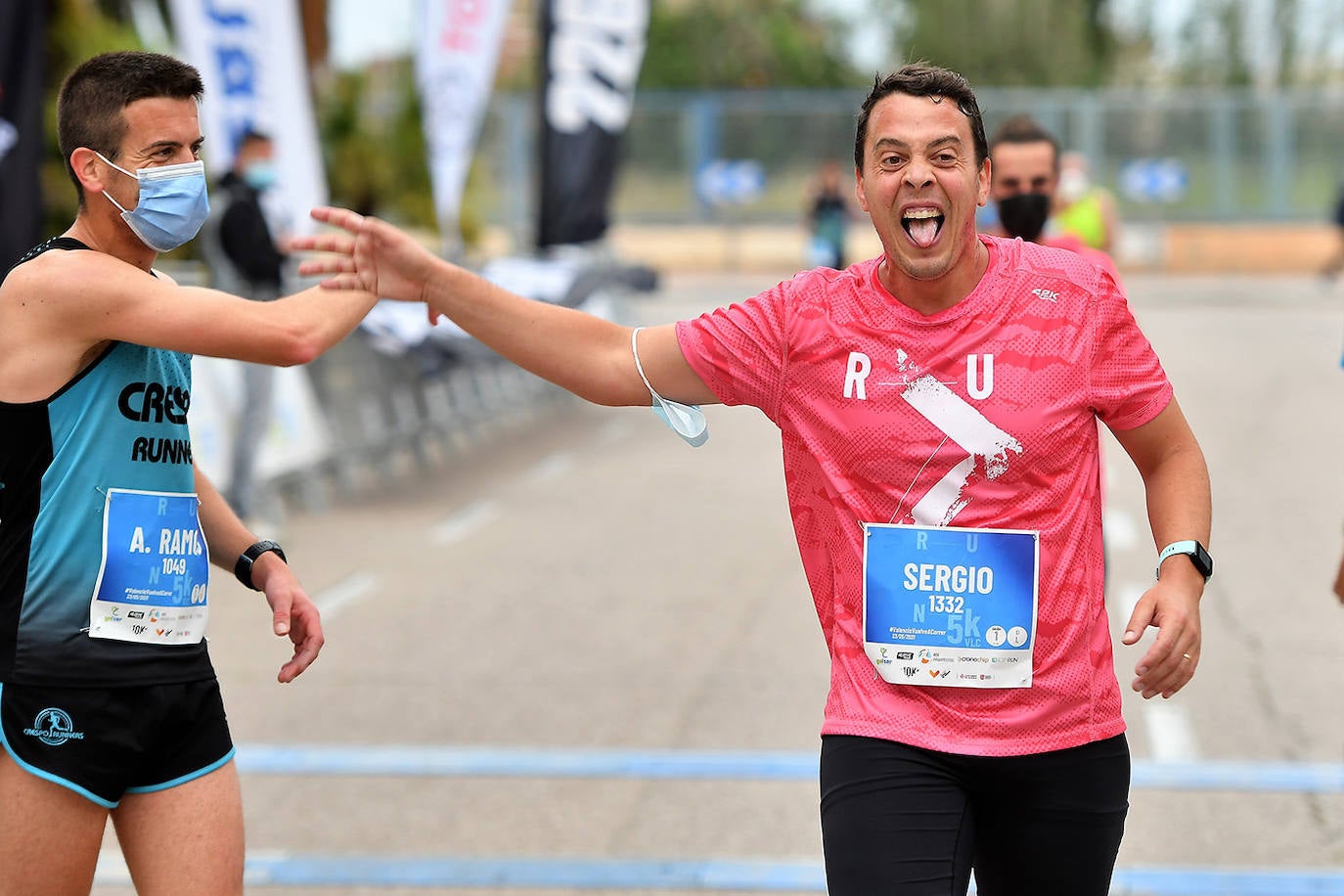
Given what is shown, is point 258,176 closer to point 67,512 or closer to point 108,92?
point 108,92

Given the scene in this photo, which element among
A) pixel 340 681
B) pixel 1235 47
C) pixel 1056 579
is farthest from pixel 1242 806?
pixel 1235 47

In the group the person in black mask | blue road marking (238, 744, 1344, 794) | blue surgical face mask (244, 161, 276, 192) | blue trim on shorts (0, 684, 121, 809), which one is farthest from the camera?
blue surgical face mask (244, 161, 276, 192)

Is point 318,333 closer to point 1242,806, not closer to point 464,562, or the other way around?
point 1242,806

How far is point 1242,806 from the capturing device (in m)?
6.19

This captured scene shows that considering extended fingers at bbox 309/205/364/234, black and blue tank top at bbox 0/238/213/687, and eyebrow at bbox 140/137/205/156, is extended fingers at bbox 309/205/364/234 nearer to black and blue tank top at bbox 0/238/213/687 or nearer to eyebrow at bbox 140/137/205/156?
eyebrow at bbox 140/137/205/156

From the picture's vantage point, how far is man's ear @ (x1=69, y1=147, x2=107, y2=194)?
3492 millimetres

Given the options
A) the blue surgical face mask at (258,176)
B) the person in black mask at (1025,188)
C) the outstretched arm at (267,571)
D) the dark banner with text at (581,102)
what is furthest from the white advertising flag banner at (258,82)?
the outstretched arm at (267,571)

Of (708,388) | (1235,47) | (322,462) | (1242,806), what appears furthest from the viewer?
(1235,47)

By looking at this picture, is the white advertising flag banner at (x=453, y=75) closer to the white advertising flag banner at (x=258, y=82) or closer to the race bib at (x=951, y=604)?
the white advertising flag banner at (x=258, y=82)

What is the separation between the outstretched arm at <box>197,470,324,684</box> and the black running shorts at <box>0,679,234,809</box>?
1.21ft

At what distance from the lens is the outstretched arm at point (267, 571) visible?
3838 millimetres

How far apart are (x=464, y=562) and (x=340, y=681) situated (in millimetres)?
2781

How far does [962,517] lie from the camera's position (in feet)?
11.0

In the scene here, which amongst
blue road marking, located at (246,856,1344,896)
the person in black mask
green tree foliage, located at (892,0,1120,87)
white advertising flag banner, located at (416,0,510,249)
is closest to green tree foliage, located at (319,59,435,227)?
white advertising flag banner, located at (416,0,510,249)
